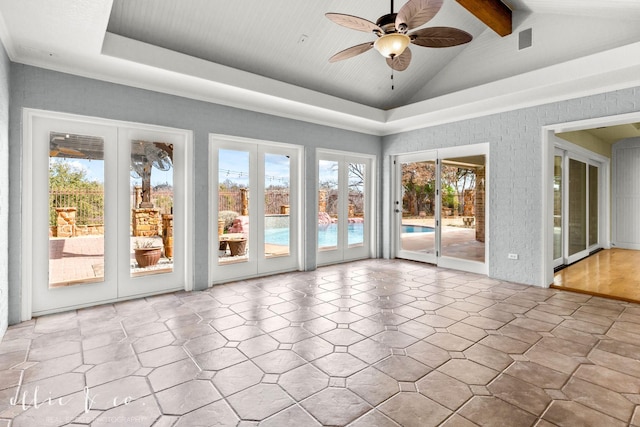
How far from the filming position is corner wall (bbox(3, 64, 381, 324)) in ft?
11.5

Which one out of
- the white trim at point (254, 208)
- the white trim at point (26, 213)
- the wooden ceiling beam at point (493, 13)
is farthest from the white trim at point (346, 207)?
the white trim at point (26, 213)

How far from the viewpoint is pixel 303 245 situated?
6.02 metres

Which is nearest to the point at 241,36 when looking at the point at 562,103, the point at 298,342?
the point at 298,342

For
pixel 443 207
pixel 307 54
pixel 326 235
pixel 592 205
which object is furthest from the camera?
pixel 592 205

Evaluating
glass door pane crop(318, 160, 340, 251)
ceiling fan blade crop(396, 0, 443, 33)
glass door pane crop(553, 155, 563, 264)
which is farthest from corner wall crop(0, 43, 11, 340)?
glass door pane crop(553, 155, 563, 264)

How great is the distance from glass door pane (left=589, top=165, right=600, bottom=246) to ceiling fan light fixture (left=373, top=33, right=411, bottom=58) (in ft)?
23.4

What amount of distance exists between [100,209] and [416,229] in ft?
18.3

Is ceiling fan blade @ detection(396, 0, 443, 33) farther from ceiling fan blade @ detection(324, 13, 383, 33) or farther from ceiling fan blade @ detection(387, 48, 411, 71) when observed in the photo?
ceiling fan blade @ detection(387, 48, 411, 71)

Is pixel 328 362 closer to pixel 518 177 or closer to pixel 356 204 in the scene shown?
pixel 518 177

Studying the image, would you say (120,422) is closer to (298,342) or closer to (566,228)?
(298,342)

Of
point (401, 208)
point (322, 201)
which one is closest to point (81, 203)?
point (322, 201)

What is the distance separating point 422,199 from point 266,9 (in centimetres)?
443

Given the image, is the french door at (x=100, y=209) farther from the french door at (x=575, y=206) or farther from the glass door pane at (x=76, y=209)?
the french door at (x=575, y=206)

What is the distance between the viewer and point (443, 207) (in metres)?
6.43
